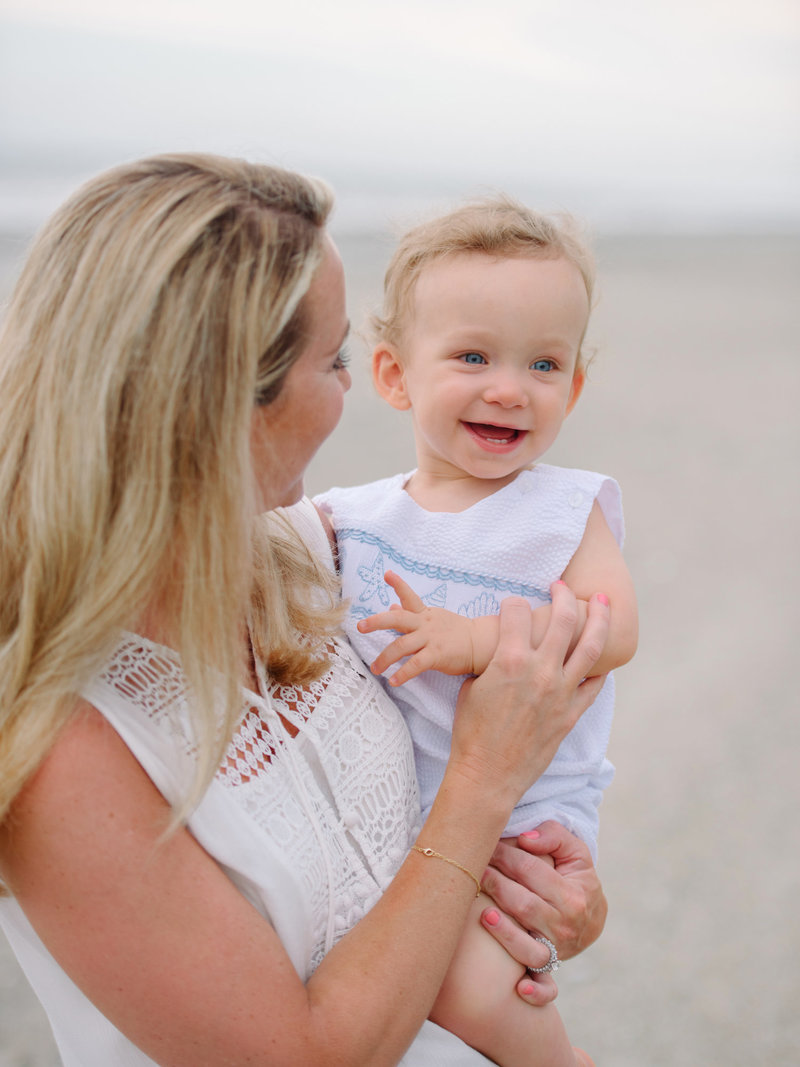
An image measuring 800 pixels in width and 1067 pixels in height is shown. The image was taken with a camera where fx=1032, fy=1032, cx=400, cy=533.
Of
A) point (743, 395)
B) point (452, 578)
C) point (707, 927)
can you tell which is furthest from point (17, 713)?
point (743, 395)

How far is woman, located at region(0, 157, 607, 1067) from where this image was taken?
128 centimetres

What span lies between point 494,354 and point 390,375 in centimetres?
29

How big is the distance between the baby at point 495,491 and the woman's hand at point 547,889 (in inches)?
2.0

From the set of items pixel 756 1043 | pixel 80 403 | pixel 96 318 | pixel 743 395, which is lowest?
pixel 756 1043

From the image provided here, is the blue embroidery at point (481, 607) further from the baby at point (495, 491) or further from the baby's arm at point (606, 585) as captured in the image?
the baby's arm at point (606, 585)

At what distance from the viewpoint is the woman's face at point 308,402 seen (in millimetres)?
1487

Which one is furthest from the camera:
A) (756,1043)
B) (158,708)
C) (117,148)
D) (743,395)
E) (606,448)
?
(117,148)

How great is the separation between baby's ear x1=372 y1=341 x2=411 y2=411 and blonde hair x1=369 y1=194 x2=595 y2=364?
28 mm

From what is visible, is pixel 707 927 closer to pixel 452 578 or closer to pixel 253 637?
pixel 452 578

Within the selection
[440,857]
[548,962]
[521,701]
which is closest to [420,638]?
[521,701]

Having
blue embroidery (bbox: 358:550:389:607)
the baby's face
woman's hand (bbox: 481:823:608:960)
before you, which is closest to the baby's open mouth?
the baby's face

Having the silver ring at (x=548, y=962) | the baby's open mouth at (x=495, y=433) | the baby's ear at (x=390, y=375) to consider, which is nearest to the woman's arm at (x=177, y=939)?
the silver ring at (x=548, y=962)

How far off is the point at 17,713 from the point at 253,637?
1.44 feet

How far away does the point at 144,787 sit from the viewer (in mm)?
1314
